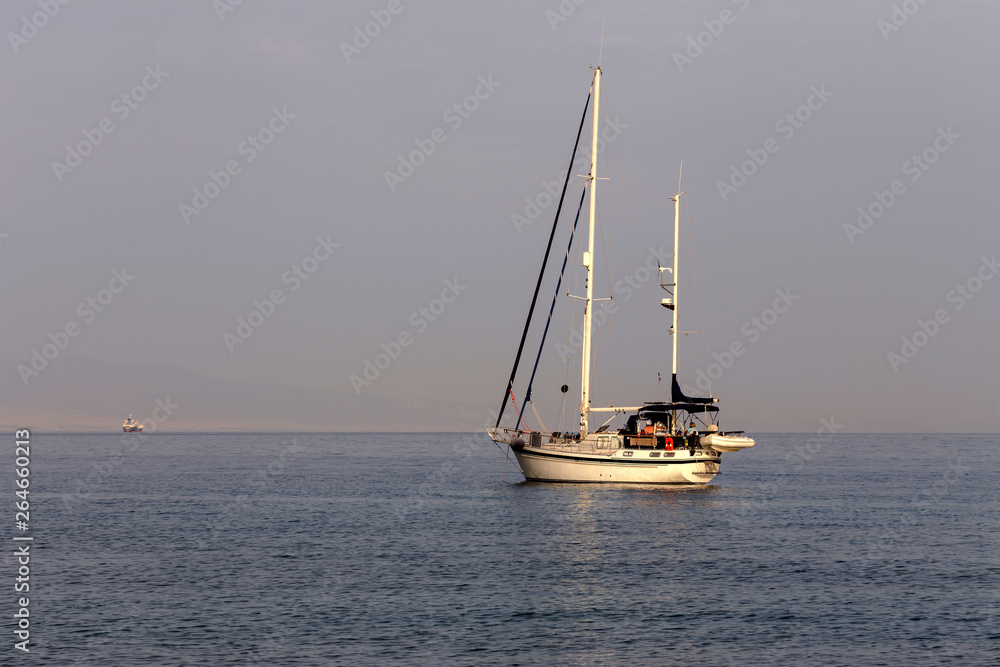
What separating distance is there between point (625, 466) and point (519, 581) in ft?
105

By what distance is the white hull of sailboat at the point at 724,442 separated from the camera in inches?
2867

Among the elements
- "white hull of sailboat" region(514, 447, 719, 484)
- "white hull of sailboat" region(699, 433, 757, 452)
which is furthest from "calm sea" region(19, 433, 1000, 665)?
"white hull of sailboat" region(699, 433, 757, 452)

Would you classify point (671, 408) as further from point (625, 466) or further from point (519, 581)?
point (519, 581)

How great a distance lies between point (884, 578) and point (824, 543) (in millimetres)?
10755

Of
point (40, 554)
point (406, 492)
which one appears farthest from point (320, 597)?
point (406, 492)

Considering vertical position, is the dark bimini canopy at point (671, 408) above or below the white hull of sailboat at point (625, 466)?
above

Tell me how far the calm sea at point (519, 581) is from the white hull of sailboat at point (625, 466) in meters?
1.39

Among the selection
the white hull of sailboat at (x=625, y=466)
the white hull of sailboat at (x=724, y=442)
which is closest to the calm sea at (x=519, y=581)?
the white hull of sailboat at (x=625, y=466)

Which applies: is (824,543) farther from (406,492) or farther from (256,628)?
(406,492)

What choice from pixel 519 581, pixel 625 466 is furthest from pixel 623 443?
pixel 519 581

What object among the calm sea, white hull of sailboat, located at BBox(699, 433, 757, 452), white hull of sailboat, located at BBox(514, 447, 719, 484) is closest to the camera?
the calm sea

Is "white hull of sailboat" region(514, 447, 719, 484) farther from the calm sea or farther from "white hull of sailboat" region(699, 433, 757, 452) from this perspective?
the calm sea

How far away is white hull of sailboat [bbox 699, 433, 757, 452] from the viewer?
72.8 m

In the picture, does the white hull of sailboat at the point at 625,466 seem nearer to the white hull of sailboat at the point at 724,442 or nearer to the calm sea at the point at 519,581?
the white hull of sailboat at the point at 724,442
